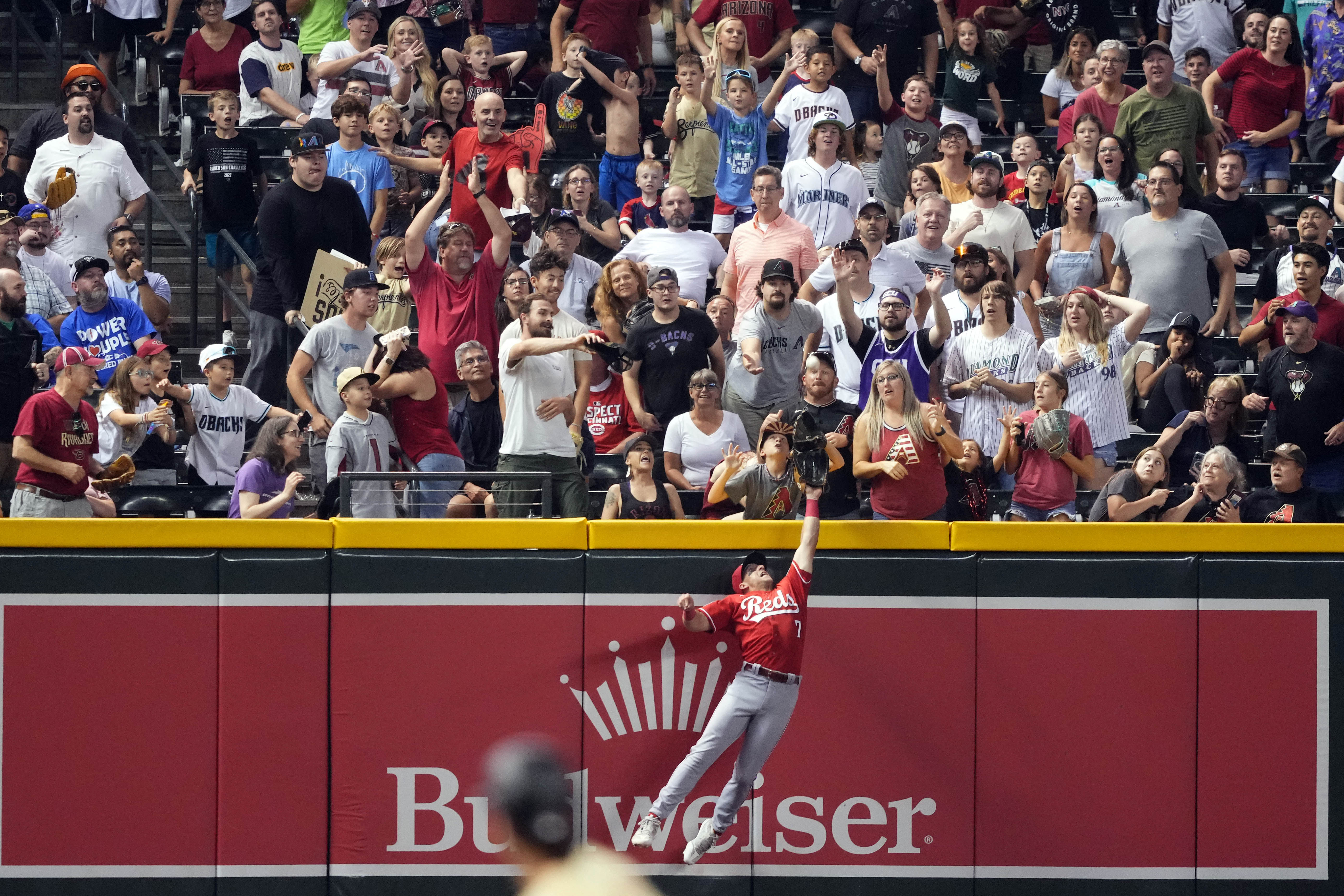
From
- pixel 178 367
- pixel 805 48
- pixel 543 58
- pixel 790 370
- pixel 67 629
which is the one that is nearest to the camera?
pixel 67 629

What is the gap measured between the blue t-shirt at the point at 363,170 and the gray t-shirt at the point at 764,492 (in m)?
5.15

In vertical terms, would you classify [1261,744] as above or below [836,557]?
below

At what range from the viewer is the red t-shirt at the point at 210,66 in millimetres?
15070

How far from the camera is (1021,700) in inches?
328

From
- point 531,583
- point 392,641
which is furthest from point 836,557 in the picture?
point 392,641

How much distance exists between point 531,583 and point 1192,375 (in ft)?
17.6

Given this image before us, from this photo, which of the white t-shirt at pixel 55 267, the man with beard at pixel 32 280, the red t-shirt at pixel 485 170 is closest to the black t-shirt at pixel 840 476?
the red t-shirt at pixel 485 170

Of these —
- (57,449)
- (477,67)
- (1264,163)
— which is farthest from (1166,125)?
(57,449)

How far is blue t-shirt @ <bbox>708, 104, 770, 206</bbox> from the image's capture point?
13.9m

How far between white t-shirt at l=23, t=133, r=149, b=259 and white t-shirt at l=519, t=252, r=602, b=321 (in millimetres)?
3516

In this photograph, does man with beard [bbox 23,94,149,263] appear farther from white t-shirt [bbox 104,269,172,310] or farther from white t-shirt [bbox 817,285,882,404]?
white t-shirt [bbox 817,285,882,404]

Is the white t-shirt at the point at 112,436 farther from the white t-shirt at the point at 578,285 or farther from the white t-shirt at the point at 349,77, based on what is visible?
the white t-shirt at the point at 349,77

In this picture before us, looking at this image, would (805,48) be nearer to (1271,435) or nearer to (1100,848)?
(1271,435)

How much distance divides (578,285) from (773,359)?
2.00m
